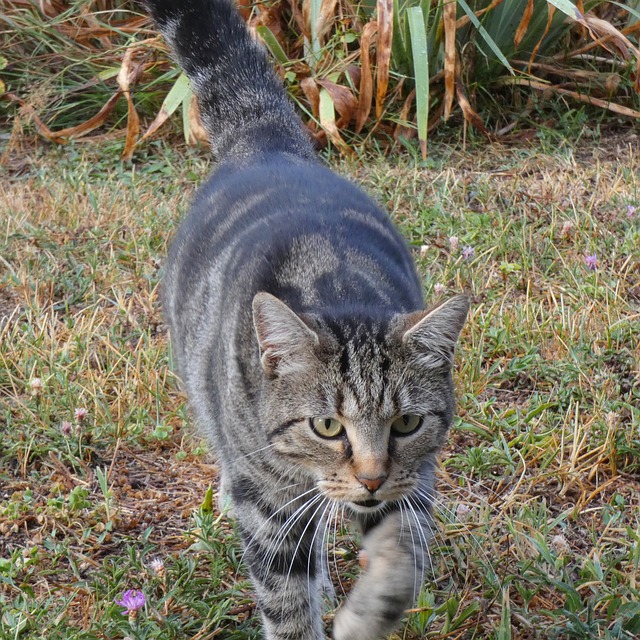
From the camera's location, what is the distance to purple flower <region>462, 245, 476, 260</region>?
411 cm

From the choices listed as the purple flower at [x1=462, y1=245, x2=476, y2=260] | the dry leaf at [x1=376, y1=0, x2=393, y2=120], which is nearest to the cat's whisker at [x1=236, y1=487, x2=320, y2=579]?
the purple flower at [x1=462, y1=245, x2=476, y2=260]

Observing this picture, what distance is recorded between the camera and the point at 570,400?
329 cm

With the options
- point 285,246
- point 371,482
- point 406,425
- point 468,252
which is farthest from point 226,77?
point 371,482

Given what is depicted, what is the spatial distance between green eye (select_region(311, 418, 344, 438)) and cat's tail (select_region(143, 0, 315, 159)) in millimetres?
1404

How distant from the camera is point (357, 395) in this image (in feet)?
7.48

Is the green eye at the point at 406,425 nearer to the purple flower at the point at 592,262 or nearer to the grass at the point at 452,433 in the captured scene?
the grass at the point at 452,433

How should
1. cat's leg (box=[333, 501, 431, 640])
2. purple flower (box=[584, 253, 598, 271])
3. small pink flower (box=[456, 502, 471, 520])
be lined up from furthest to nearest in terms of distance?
purple flower (box=[584, 253, 598, 271]) < small pink flower (box=[456, 502, 471, 520]) < cat's leg (box=[333, 501, 431, 640])

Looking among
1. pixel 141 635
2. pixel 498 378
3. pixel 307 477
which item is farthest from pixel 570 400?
pixel 141 635

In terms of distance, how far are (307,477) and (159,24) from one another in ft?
6.64

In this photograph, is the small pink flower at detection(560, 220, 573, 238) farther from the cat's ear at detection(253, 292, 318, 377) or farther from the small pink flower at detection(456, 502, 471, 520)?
the cat's ear at detection(253, 292, 318, 377)

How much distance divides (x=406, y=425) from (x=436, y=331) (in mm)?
245

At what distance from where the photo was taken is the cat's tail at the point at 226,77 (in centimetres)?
348

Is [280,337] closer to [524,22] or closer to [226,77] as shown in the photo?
[226,77]

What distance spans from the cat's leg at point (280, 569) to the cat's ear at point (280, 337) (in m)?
0.39
